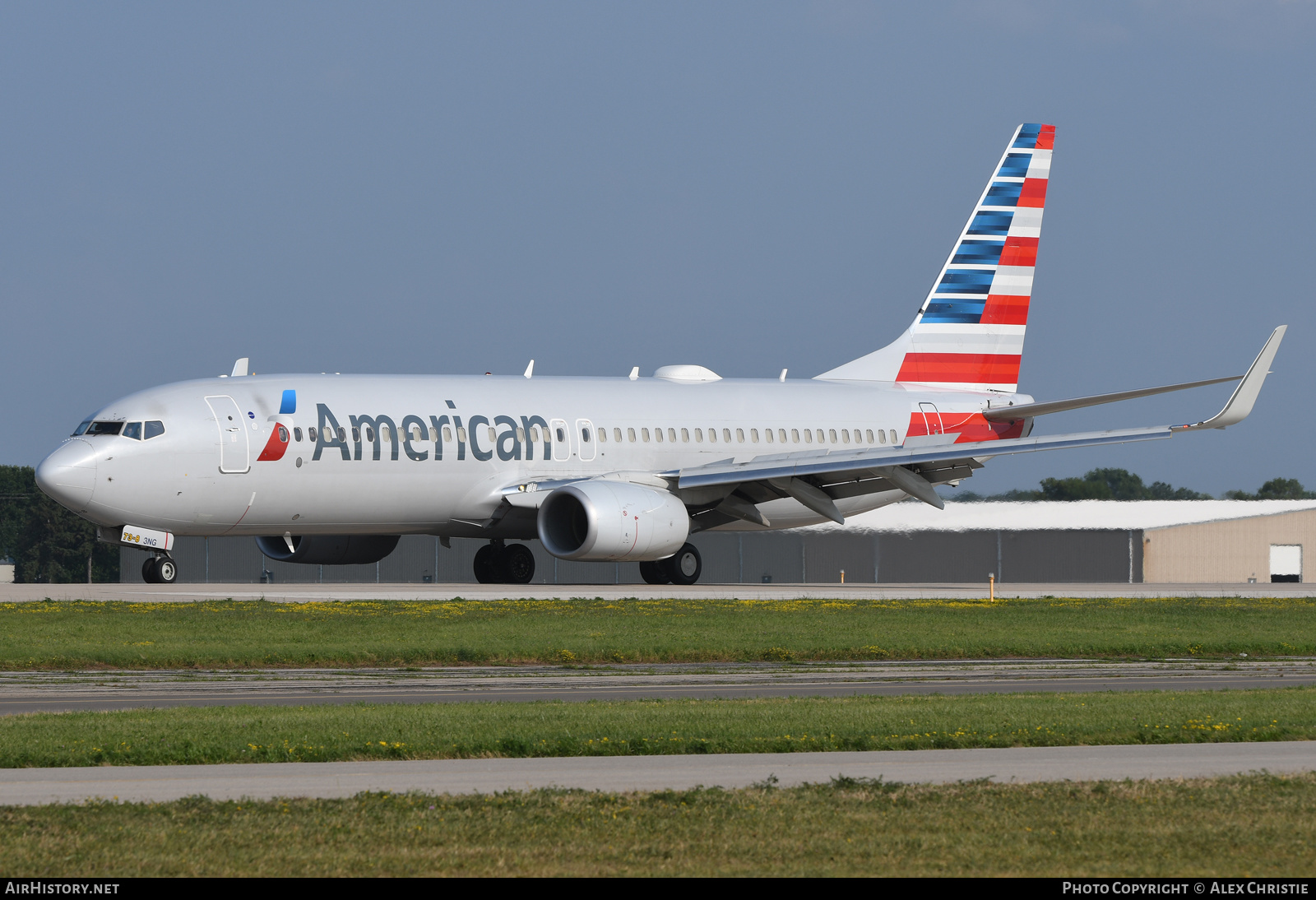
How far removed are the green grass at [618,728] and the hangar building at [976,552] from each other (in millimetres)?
32567

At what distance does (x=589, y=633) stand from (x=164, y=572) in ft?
42.0

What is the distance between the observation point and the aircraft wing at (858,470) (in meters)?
35.9

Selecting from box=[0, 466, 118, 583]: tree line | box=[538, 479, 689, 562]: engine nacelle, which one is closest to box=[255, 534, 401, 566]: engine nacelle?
box=[538, 479, 689, 562]: engine nacelle

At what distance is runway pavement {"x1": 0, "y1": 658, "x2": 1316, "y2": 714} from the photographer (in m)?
18.0

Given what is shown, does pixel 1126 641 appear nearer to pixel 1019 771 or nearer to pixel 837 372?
pixel 1019 771

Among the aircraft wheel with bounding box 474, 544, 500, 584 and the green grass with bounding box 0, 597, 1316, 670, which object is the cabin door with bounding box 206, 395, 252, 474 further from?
the aircraft wheel with bounding box 474, 544, 500, 584

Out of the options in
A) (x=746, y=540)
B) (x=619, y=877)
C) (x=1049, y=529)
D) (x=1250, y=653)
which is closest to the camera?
(x=619, y=877)

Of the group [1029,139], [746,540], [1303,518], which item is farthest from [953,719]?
[1303,518]

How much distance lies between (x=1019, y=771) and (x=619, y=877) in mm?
4466

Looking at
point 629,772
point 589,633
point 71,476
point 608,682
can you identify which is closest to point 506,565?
point 71,476

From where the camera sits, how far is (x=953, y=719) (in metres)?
15.3

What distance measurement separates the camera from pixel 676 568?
38906mm

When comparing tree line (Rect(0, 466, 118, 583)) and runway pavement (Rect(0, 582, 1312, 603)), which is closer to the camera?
runway pavement (Rect(0, 582, 1312, 603))

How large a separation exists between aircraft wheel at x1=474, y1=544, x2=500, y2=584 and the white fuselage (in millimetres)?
2276
